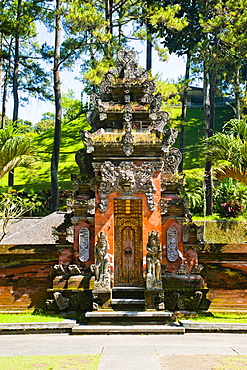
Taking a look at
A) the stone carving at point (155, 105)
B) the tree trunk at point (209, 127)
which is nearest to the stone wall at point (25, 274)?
the stone carving at point (155, 105)

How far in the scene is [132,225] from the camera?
473 inches

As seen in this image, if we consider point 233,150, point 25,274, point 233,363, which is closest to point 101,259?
point 25,274

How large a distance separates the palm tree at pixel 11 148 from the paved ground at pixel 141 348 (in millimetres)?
4718

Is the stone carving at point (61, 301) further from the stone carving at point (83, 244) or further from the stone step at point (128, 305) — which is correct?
the stone step at point (128, 305)

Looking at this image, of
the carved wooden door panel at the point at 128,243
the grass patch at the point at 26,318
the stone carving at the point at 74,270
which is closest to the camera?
the grass patch at the point at 26,318

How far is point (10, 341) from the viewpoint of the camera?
29.0 ft

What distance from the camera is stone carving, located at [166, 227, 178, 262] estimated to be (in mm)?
11484

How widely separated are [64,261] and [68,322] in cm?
198

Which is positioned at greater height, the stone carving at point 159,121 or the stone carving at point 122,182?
the stone carving at point 159,121

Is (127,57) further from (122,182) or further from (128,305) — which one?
(128,305)

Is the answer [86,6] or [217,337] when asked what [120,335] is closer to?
[217,337]

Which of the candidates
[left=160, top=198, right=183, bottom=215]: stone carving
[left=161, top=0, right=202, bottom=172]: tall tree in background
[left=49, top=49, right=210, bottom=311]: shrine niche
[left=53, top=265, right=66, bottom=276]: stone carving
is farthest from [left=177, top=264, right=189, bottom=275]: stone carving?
[left=161, top=0, right=202, bottom=172]: tall tree in background

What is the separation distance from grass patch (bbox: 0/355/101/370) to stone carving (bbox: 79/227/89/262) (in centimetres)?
449

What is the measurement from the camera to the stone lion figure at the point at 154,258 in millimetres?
10828
